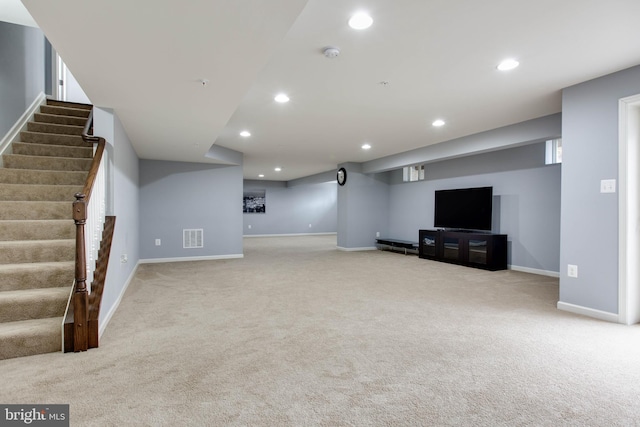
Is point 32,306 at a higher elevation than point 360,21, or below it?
below

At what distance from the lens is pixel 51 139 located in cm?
438

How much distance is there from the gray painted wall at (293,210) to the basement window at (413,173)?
490 centimetres

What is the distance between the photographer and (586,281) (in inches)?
128

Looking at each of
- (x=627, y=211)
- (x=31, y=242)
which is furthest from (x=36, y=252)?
(x=627, y=211)

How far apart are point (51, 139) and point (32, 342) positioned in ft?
10.5

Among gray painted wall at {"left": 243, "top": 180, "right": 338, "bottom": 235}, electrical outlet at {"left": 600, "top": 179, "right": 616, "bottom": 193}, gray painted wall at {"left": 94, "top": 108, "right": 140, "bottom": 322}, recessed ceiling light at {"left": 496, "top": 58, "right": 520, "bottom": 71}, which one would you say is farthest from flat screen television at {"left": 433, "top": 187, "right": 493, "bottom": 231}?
gray painted wall at {"left": 243, "top": 180, "right": 338, "bottom": 235}

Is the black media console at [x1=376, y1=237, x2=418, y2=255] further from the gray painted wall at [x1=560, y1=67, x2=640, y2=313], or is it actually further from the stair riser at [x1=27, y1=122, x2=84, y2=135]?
the stair riser at [x1=27, y1=122, x2=84, y2=135]

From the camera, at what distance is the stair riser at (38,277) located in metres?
2.64

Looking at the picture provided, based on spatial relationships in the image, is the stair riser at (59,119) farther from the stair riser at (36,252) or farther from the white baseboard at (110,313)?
the stair riser at (36,252)

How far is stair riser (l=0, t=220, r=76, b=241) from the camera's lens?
9.93 feet

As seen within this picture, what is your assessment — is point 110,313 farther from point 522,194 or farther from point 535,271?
point 522,194

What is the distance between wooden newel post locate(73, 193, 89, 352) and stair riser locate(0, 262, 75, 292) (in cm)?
49

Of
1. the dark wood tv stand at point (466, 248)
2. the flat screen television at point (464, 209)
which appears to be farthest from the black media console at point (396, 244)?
the flat screen television at point (464, 209)

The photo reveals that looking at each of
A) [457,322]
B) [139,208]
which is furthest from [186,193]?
[457,322]
